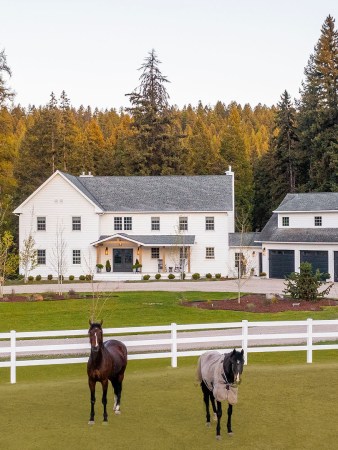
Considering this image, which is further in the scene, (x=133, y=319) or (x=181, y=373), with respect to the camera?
(x=133, y=319)

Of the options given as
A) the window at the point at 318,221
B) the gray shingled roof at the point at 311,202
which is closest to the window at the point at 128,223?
the gray shingled roof at the point at 311,202

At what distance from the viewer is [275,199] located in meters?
72.6

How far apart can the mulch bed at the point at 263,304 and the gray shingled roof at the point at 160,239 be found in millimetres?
18341

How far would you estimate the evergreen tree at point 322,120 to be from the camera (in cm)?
6688

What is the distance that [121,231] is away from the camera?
54.5 metres

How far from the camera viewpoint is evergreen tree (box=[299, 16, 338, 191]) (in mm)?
66875

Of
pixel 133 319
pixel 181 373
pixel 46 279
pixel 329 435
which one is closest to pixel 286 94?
pixel 46 279

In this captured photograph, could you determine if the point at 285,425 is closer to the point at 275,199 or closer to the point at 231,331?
the point at 231,331

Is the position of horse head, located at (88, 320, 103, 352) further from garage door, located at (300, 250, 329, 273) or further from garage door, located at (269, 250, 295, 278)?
garage door, located at (269, 250, 295, 278)

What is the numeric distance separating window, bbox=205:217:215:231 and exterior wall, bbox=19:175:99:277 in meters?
9.53

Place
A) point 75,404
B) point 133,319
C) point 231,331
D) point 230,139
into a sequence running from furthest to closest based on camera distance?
1. point 230,139
2. point 133,319
3. point 231,331
4. point 75,404

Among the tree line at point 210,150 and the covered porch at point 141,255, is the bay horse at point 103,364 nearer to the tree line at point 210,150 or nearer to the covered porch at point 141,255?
the covered porch at point 141,255

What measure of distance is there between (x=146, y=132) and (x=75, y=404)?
67252mm

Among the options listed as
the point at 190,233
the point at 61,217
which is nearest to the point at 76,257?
the point at 61,217
